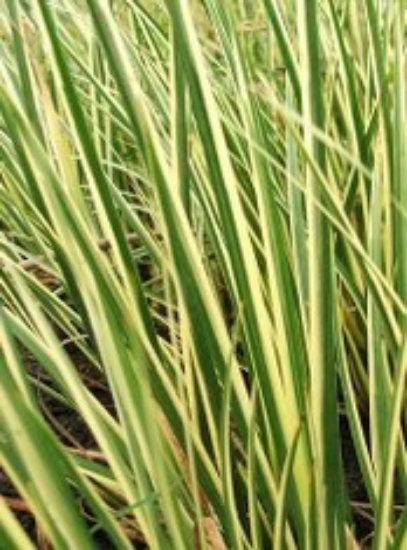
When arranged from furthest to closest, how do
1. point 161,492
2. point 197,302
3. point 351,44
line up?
point 351,44 < point 197,302 < point 161,492

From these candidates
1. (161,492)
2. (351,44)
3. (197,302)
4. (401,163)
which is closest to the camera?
(161,492)

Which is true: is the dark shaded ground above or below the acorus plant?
below

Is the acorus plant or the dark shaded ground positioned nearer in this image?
the acorus plant

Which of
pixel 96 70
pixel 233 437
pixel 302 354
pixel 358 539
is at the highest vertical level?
pixel 96 70

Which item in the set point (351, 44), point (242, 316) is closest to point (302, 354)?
point (242, 316)

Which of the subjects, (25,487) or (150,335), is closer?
(25,487)

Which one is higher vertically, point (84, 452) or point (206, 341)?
point (206, 341)

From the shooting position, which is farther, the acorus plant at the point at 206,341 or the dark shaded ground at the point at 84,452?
the dark shaded ground at the point at 84,452

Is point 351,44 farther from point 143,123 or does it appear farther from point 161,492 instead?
point 161,492

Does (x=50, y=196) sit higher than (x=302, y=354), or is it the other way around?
(x=50, y=196)

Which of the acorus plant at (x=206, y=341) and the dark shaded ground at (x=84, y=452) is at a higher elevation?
the acorus plant at (x=206, y=341)
